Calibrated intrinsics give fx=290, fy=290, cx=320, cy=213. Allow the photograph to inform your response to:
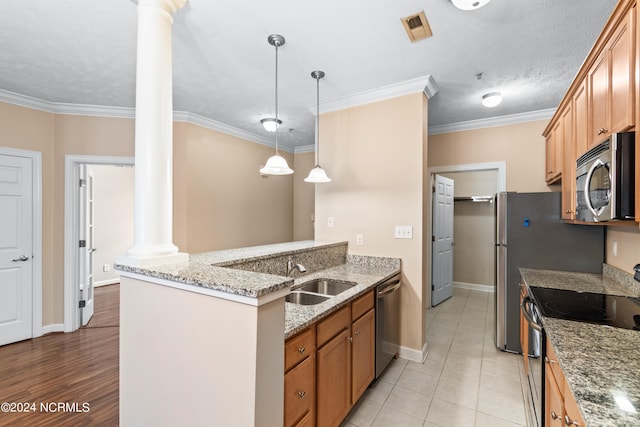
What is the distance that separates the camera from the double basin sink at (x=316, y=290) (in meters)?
2.20

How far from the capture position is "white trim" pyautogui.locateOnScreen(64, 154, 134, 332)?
347cm

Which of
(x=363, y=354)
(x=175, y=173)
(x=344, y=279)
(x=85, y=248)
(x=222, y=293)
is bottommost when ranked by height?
(x=363, y=354)

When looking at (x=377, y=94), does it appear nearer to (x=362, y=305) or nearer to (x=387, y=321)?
(x=362, y=305)

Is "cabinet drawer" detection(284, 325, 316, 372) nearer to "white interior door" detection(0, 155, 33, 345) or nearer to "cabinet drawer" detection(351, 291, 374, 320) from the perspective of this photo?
"cabinet drawer" detection(351, 291, 374, 320)

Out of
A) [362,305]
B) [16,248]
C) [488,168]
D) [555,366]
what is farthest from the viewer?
[488,168]

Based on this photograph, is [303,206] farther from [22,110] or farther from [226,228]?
[22,110]

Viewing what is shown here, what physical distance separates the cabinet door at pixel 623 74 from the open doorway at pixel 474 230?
12.4 feet

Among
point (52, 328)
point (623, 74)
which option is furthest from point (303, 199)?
point (623, 74)

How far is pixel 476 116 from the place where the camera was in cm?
370

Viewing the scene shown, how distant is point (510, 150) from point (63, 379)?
5259 mm

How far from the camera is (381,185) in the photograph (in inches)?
119

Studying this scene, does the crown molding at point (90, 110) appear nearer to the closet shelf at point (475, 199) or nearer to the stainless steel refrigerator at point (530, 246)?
the stainless steel refrigerator at point (530, 246)

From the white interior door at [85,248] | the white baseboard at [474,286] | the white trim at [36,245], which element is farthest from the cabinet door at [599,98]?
the white trim at [36,245]

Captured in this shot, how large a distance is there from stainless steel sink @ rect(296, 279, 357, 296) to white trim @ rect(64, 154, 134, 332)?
10.1ft
